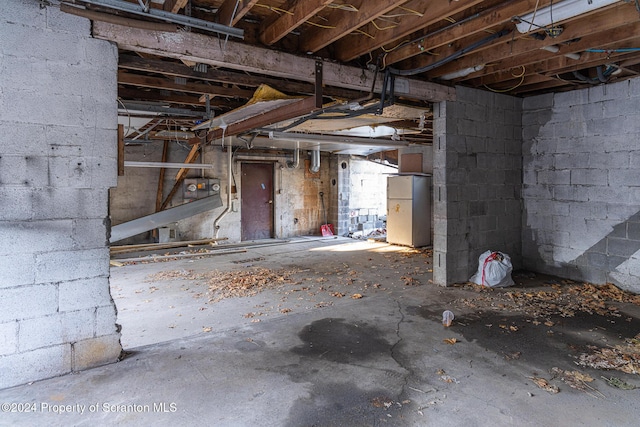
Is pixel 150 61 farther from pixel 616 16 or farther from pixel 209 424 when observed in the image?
pixel 616 16

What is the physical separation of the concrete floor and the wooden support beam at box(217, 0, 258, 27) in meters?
2.41

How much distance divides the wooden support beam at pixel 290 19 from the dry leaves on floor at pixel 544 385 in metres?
2.75

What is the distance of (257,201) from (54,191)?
650cm

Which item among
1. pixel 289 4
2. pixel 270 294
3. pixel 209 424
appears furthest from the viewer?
pixel 270 294

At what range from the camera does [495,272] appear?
14.7 ft

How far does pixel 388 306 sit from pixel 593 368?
175cm

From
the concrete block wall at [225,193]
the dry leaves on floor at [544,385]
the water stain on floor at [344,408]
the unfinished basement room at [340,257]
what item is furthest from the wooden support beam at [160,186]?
the dry leaves on floor at [544,385]

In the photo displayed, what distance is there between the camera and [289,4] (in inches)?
112

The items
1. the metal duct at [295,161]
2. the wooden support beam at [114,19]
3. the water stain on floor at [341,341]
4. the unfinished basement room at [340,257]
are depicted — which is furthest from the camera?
the metal duct at [295,161]

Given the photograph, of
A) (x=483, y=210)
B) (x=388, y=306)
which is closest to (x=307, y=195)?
(x=483, y=210)

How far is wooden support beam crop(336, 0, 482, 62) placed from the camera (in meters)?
2.71

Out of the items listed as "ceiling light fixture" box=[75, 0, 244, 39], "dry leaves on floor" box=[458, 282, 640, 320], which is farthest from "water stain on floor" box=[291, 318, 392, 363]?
"ceiling light fixture" box=[75, 0, 244, 39]

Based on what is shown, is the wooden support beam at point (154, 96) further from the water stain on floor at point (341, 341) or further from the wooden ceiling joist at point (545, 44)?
the water stain on floor at point (341, 341)

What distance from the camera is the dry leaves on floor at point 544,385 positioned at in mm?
2311
